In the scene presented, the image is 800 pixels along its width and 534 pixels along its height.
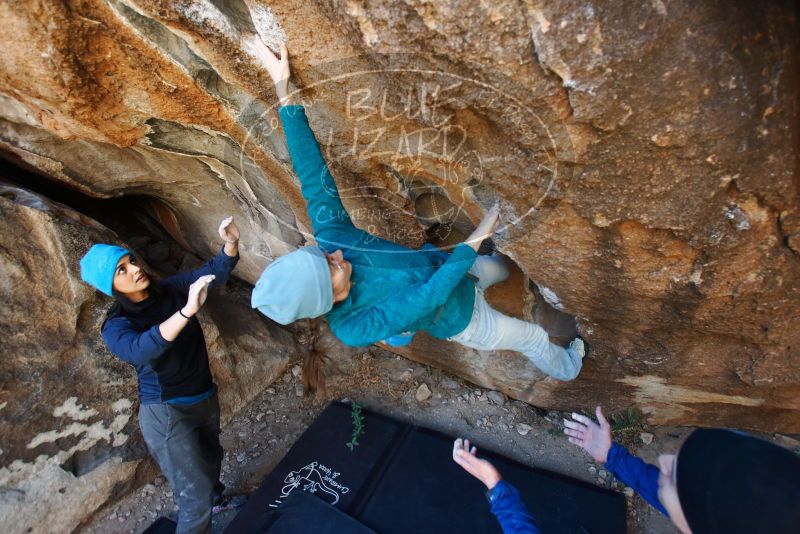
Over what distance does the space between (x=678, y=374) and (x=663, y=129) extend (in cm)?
173

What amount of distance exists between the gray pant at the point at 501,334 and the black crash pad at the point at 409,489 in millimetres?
793

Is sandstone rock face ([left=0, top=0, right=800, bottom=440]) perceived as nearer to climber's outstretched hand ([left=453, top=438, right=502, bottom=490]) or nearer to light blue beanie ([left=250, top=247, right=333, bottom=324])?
light blue beanie ([left=250, top=247, right=333, bottom=324])

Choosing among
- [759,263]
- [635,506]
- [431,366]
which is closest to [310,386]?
[431,366]

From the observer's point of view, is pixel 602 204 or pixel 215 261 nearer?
pixel 602 204

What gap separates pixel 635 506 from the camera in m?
2.83

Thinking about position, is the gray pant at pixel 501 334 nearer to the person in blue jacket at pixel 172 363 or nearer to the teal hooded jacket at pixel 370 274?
the teal hooded jacket at pixel 370 274

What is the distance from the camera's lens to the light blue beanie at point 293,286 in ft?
5.27

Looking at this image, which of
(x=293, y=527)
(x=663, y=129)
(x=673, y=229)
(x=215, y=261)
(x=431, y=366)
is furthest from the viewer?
(x=431, y=366)

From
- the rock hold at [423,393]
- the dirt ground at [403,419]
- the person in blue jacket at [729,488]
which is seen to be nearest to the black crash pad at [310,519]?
the dirt ground at [403,419]

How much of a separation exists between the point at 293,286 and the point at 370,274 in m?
0.40

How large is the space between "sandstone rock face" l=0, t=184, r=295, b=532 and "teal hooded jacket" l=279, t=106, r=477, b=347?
1790 millimetres

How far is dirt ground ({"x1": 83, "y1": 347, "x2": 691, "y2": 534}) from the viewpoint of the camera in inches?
121

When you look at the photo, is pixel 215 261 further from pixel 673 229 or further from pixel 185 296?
pixel 673 229

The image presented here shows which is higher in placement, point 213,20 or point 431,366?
point 213,20
